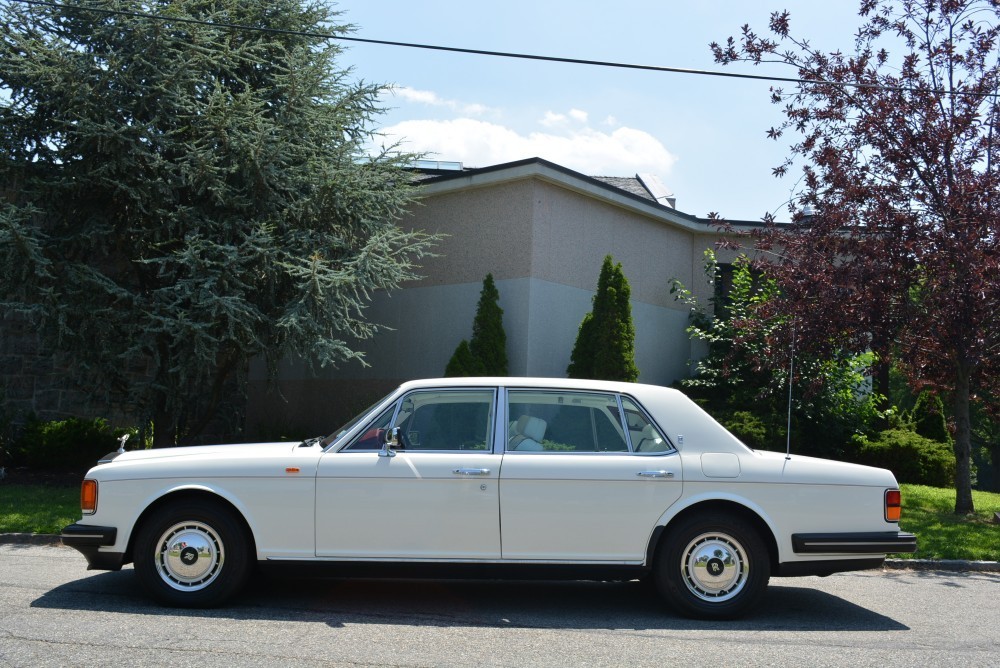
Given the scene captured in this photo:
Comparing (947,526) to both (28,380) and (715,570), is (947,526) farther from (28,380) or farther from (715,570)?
(28,380)

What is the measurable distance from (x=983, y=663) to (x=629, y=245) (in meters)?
12.3

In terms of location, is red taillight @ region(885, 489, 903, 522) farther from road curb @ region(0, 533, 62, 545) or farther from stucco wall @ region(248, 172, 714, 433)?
stucco wall @ region(248, 172, 714, 433)

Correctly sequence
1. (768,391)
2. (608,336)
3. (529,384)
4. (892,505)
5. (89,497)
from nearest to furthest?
(89,497)
(892,505)
(529,384)
(608,336)
(768,391)

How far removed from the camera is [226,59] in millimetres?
13602

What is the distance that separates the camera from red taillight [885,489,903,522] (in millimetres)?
6641

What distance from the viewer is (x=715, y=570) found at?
6.54 metres

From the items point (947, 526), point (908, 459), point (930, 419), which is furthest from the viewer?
point (930, 419)

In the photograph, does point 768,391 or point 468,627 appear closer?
point 468,627

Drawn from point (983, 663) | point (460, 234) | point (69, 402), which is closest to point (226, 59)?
point (460, 234)

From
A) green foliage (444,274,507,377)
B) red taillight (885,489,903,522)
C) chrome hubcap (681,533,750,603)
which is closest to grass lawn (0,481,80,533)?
green foliage (444,274,507,377)

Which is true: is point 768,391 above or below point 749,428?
above

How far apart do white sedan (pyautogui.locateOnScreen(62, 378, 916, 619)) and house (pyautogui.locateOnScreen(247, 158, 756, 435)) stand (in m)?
8.37

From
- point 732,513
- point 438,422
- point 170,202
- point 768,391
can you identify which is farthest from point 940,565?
point 170,202

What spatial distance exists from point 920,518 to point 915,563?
2.97 metres
